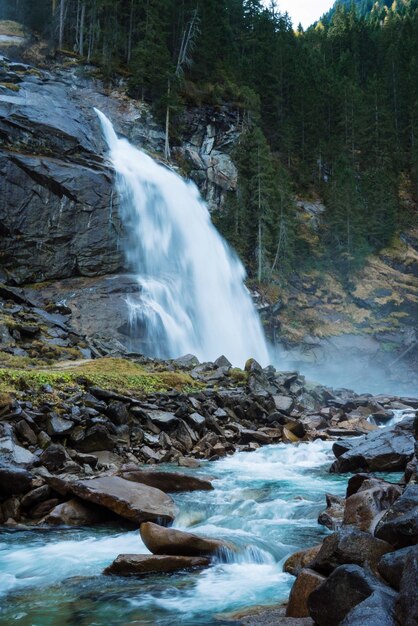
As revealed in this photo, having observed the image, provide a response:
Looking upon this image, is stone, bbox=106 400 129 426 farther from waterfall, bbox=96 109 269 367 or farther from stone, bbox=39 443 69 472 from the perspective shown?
waterfall, bbox=96 109 269 367

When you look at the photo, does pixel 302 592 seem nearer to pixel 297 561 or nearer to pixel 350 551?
pixel 350 551

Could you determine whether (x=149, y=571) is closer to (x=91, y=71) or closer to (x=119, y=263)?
(x=119, y=263)

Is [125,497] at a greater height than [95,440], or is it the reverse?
[125,497]

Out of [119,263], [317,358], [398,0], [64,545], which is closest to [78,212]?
[119,263]

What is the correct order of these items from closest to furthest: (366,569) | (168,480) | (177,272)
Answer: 1. (366,569)
2. (168,480)
3. (177,272)

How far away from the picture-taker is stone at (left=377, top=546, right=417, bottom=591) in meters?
3.71

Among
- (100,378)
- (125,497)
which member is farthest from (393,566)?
(100,378)

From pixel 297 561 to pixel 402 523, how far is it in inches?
82.4

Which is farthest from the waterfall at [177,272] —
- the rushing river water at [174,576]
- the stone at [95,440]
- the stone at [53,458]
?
the rushing river water at [174,576]

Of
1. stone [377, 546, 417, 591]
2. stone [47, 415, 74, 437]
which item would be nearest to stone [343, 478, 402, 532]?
stone [377, 546, 417, 591]

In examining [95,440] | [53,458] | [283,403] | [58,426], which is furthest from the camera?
[283,403]

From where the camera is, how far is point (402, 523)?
13.6ft

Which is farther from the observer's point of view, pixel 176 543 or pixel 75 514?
pixel 75 514

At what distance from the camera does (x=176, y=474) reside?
8992 mm
